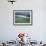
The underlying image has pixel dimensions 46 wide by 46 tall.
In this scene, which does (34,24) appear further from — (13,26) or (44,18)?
(13,26)

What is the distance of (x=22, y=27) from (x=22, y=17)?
0.40m

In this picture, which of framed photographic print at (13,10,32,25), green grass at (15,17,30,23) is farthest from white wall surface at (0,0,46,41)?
green grass at (15,17,30,23)

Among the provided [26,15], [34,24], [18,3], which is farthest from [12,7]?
[34,24]

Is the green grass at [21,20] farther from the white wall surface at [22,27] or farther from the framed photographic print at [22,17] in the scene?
the white wall surface at [22,27]

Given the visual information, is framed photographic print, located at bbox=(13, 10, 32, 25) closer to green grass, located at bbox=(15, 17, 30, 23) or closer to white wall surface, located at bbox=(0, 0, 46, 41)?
green grass, located at bbox=(15, 17, 30, 23)

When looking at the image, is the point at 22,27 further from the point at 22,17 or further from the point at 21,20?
the point at 22,17

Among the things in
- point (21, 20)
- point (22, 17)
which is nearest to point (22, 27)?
point (21, 20)

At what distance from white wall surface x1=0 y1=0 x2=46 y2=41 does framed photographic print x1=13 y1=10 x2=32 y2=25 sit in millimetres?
121

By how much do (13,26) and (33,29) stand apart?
31.8 inches

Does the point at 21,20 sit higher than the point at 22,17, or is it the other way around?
the point at 22,17

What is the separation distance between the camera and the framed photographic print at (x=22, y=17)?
5.25 m

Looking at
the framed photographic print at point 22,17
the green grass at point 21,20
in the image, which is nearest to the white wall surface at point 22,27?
the framed photographic print at point 22,17

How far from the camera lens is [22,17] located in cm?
527

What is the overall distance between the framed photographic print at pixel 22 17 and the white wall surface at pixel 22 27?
0.12 m
